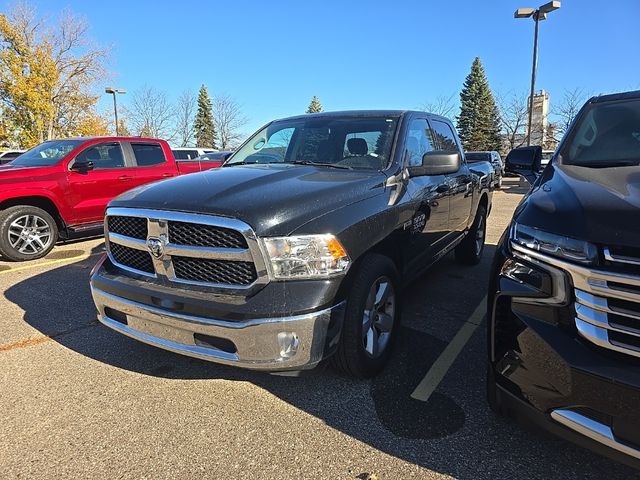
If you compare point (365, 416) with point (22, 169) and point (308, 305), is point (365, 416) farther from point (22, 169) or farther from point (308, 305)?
point (22, 169)

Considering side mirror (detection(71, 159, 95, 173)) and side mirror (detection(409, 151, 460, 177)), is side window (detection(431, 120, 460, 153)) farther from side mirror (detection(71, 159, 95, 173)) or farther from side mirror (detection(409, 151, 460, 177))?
side mirror (detection(71, 159, 95, 173))

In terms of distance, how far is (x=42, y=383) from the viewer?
2.97m

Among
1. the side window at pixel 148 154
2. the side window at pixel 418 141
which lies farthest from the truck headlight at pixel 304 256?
the side window at pixel 148 154

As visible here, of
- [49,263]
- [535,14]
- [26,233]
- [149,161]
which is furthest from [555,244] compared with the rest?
[535,14]

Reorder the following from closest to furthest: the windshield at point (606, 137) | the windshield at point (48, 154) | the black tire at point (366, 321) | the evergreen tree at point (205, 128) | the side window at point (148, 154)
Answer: the black tire at point (366, 321) < the windshield at point (606, 137) < the windshield at point (48, 154) < the side window at point (148, 154) < the evergreen tree at point (205, 128)

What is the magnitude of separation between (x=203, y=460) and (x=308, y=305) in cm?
94

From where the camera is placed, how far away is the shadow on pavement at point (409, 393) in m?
2.18

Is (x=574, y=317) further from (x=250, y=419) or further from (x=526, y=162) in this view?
(x=526, y=162)

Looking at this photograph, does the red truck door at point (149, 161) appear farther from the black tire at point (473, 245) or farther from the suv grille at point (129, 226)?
the black tire at point (473, 245)

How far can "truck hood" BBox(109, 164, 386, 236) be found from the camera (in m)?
2.39

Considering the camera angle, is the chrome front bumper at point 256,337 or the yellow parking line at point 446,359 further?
the yellow parking line at point 446,359

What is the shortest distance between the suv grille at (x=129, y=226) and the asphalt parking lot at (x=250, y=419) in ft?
3.32

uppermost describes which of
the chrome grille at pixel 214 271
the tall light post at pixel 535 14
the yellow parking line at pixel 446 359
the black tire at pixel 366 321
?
the tall light post at pixel 535 14

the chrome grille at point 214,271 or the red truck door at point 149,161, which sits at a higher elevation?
the red truck door at point 149,161
